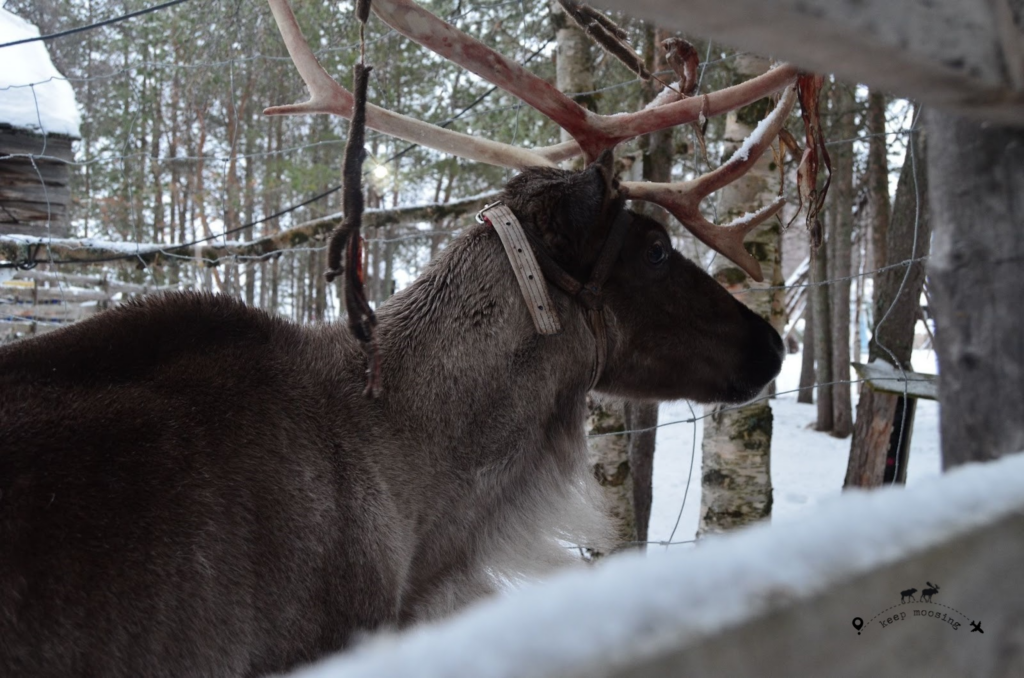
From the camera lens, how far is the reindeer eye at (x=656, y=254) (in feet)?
9.04

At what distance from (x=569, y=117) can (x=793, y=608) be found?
2.72 meters

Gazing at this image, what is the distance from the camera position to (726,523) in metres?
4.67

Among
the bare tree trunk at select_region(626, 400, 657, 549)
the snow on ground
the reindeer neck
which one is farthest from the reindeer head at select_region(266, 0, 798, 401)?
the snow on ground

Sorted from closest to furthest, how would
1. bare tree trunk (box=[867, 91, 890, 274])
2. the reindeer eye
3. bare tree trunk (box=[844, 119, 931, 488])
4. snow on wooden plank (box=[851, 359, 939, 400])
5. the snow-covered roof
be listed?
the reindeer eye, snow on wooden plank (box=[851, 359, 939, 400]), bare tree trunk (box=[844, 119, 931, 488]), the snow-covered roof, bare tree trunk (box=[867, 91, 890, 274])

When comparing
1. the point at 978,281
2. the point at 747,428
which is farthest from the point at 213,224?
the point at 978,281

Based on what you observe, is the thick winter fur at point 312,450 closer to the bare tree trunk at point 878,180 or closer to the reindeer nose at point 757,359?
the reindeer nose at point 757,359

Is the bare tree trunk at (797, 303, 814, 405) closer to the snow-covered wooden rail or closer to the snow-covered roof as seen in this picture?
the snow-covered roof

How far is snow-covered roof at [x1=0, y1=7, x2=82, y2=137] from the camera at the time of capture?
6.61 metres

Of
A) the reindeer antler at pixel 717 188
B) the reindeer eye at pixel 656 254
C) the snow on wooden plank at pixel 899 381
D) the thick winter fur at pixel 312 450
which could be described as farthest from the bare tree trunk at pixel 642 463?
the reindeer eye at pixel 656 254

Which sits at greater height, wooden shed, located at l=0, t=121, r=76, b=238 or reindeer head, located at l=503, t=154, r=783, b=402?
wooden shed, located at l=0, t=121, r=76, b=238

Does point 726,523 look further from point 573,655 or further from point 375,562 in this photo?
point 573,655

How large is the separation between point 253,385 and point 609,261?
1286 millimetres

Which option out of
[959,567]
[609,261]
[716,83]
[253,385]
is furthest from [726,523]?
[716,83]

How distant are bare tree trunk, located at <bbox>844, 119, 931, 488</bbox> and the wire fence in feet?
0.48
